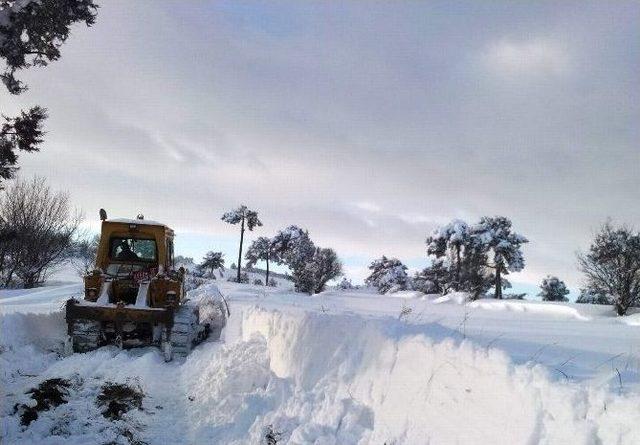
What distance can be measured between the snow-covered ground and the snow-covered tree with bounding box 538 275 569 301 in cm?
6031

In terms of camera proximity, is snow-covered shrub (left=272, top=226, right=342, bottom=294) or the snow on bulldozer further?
snow-covered shrub (left=272, top=226, right=342, bottom=294)

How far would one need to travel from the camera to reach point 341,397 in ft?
20.4

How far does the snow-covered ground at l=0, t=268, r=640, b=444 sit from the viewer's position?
367 centimetres

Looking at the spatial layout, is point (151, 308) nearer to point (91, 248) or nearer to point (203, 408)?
point (203, 408)

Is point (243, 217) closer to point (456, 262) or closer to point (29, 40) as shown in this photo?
point (456, 262)

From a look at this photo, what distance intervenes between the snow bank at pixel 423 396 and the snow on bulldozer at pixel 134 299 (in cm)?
480

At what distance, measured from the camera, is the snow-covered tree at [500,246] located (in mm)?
51125

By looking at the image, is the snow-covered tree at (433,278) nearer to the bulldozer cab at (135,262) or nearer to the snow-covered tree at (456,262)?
the snow-covered tree at (456,262)

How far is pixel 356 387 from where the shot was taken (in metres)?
6.14

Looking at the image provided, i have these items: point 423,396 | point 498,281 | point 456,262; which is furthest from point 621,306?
point 423,396

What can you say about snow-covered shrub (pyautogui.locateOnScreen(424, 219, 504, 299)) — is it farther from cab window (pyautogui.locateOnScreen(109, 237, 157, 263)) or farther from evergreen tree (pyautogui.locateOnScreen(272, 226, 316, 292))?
cab window (pyautogui.locateOnScreen(109, 237, 157, 263))

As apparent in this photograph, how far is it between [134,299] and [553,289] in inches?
2373

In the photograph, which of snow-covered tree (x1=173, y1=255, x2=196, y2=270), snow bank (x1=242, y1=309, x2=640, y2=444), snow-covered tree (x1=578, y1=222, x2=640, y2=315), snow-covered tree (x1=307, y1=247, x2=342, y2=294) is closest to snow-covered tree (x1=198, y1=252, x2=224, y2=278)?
snow-covered tree (x1=173, y1=255, x2=196, y2=270)

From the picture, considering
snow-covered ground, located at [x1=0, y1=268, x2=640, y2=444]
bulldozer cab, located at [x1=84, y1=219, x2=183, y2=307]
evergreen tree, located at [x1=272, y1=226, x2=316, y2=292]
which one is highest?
evergreen tree, located at [x1=272, y1=226, x2=316, y2=292]
